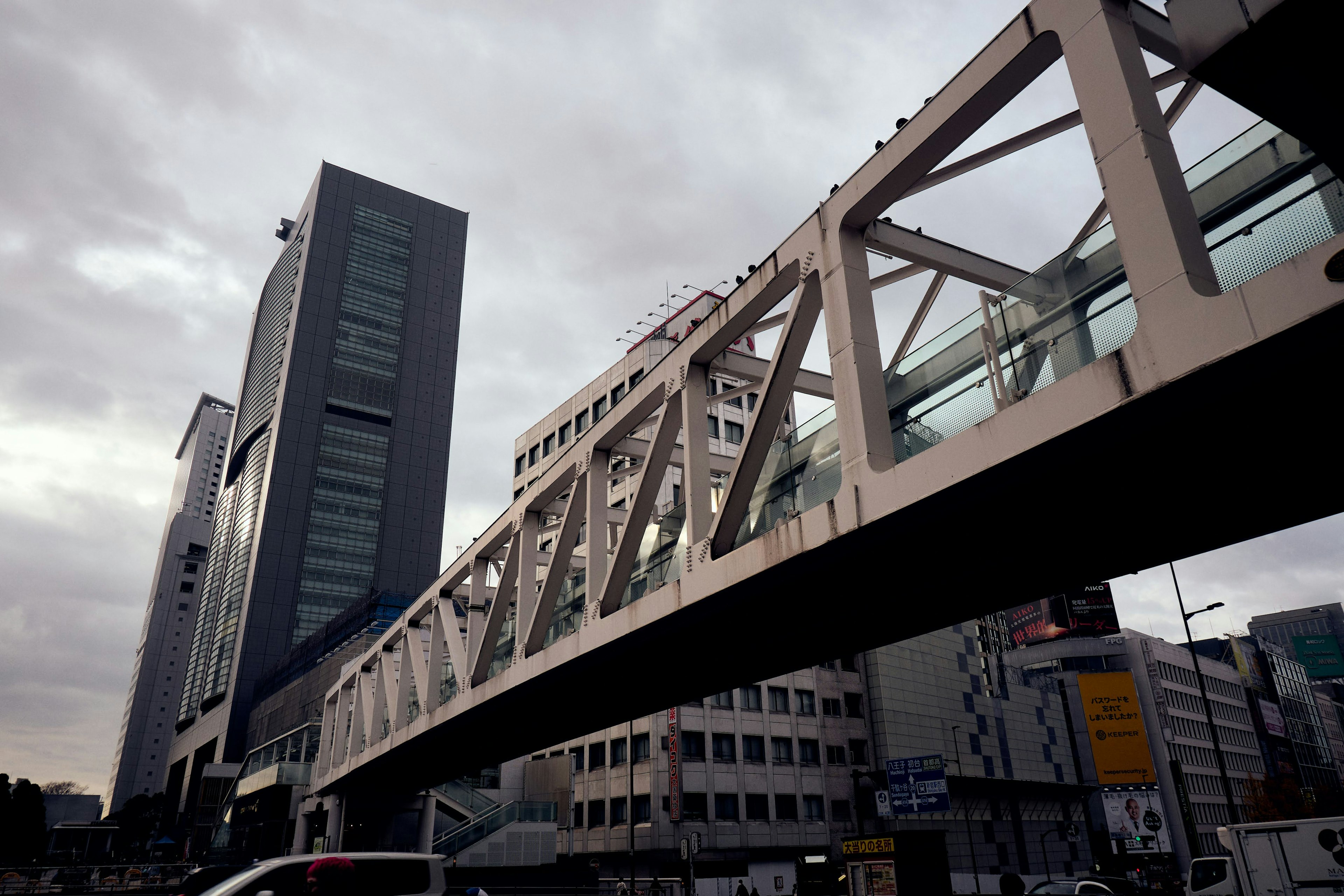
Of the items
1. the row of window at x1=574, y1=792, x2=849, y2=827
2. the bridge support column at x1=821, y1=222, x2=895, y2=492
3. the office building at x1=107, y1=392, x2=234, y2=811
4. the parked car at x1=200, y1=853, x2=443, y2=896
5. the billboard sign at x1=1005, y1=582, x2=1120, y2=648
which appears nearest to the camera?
the bridge support column at x1=821, y1=222, x2=895, y2=492

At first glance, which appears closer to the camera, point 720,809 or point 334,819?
point 334,819

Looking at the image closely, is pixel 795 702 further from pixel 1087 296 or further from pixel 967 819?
pixel 1087 296

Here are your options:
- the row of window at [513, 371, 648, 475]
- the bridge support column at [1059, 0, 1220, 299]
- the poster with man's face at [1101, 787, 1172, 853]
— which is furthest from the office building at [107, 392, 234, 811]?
the bridge support column at [1059, 0, 1220, 299]

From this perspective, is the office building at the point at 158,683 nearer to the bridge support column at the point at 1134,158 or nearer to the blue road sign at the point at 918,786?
the blue road sign at the point at 918,786

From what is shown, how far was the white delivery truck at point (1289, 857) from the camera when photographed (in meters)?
16.5

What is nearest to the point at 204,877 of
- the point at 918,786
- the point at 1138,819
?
the point at 918,786

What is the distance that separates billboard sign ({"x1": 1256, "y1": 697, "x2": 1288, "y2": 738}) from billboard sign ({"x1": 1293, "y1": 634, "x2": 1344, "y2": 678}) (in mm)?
83198

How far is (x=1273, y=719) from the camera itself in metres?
118

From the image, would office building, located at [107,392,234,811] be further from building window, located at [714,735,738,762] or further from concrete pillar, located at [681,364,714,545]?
concrete pillar, located at [681,364,714,545]

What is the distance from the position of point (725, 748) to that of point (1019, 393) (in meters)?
49.0

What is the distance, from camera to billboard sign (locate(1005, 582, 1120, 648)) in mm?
101875

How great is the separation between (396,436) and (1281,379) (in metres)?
141

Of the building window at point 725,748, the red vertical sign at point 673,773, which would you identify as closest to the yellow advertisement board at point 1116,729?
the building window at point 725,748

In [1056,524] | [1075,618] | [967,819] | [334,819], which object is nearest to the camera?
[1056,524]
